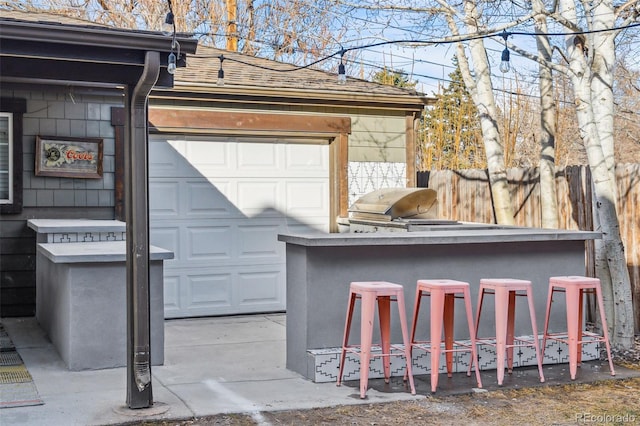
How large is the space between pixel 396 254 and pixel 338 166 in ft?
12.1

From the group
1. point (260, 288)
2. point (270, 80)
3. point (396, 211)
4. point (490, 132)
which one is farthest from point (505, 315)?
point (270, 80)

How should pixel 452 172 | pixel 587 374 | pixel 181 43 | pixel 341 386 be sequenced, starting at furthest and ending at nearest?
pixel 452 172, pixel 587 374, pixel 341 386, pixel 181 43

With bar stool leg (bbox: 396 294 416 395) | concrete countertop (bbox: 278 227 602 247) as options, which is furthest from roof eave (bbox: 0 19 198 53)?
bar stool leg (bbox: 396 294 416 395)

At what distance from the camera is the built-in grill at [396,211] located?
8468mm

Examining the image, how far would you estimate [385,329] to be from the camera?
5.98 metres

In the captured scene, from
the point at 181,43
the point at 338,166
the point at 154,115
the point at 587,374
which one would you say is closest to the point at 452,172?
the point at 338,166

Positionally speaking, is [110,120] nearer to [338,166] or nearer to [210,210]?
[210,210]

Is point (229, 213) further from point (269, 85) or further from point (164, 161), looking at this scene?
point (269, 85)

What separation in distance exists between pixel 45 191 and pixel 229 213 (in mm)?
2128

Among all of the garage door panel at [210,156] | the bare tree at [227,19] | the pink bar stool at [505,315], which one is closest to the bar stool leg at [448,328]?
the pink bar stool at [505,315]

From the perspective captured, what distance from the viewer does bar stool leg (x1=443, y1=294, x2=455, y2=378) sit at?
6.11 m

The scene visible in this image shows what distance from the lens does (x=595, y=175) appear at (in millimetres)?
7508

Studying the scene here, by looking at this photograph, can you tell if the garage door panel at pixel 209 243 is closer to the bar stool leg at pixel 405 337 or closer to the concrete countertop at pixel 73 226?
the concrete countertop at pixel 73 226

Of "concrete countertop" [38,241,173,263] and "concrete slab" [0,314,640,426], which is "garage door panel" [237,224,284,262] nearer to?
"concrete slab" [0,314,640,426]
